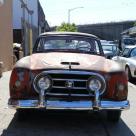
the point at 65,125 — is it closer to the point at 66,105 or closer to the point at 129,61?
the point at 66,105

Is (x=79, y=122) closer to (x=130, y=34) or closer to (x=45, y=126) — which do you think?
(x=45, y=126)

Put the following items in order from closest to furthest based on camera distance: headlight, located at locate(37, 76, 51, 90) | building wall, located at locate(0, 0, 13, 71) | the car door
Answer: headlight, located at locate(37, 76, 51, 90) < the car door < building wall, located at locate(0, 0, 13, 71)

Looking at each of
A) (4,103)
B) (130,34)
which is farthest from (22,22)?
(130,34)

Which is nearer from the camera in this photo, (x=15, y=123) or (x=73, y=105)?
(x=73, y=105)

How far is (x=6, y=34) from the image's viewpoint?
19.8 m

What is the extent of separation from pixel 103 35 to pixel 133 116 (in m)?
95.2

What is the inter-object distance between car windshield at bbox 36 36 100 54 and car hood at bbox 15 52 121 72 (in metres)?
0.57

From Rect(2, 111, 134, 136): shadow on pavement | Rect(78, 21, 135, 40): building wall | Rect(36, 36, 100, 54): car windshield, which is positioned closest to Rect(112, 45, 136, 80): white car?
Rect(36, 36, 100, 54): car windshield

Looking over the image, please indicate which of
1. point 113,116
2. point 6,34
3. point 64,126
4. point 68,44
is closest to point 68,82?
point 64,126

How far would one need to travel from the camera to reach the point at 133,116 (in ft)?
29.6

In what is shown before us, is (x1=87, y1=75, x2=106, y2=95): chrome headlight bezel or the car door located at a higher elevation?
(x1=87, y1=75, x2=106, y2=95): chrome headlight bezel

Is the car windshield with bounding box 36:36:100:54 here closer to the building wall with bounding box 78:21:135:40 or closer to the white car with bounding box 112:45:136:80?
the white car with bounding box 112:45:136:80

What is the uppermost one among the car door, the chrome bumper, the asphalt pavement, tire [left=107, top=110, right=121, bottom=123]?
the chrome bumper

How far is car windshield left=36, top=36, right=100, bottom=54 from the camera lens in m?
9.25
